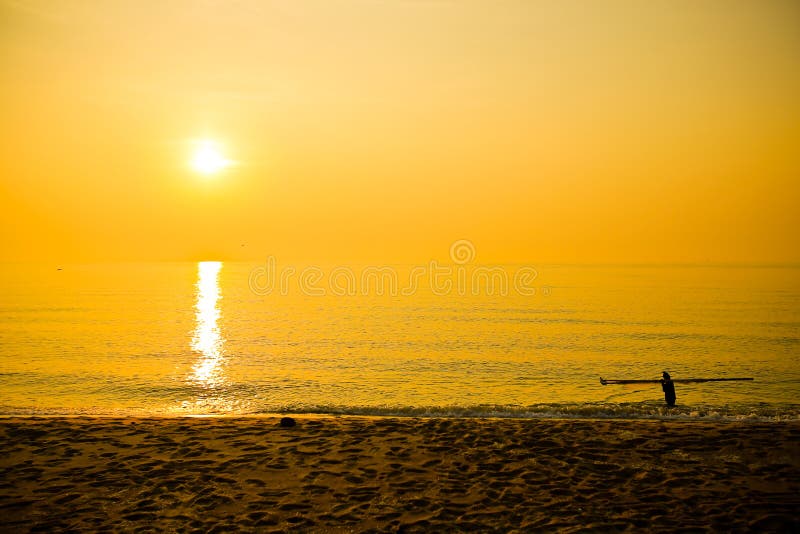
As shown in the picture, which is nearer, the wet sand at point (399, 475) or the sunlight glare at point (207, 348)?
the wet sand at point (399, 475)

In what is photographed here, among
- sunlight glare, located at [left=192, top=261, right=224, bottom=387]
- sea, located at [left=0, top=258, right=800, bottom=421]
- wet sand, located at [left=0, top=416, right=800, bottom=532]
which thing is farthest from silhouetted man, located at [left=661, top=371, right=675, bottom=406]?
sunlight glare, located at [left=192, top=261, right=224, bottom=387]

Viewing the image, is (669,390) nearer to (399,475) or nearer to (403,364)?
(399,475)

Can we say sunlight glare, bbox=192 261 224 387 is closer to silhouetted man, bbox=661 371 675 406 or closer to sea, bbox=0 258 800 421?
sea, bbox=0 258 800 421

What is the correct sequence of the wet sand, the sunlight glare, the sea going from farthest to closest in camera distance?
the sunlight glare → the sea → the wet sand


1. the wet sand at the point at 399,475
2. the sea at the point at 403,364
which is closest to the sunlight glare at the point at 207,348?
the sea at the point at 403,364

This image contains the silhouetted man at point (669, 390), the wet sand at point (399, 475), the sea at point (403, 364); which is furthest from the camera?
the sea at point (403, 364)

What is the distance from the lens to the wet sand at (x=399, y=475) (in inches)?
340

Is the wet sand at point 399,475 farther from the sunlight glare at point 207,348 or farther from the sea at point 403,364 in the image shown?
the sunlight glare at point 207,348

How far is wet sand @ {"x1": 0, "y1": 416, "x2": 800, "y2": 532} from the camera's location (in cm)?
862

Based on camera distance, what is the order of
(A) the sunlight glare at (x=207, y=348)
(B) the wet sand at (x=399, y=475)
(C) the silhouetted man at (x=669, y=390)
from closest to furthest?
(B) the wet sand at (x=399, y=475), (C) the silhouetted man at (x=669, y=390), (A) the sunlight glare at (x=207, y=348)

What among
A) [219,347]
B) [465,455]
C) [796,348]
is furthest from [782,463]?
[219,347]

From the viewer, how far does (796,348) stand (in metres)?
33.3

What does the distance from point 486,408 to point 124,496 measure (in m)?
12.0

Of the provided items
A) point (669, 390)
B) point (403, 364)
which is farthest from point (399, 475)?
point (403, 364)
